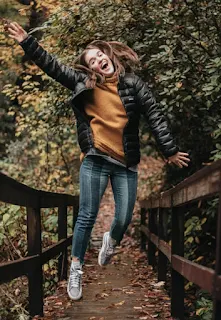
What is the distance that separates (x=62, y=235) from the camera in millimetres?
5625

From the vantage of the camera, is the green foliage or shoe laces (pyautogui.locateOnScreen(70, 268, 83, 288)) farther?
the green foliage

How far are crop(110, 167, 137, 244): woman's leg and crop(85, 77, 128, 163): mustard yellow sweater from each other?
0.53ft

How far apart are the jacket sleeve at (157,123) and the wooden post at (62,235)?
2.08 m

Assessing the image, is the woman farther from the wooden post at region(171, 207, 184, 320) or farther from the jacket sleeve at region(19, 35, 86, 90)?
the wooden post at region(171, 207, 184, 320)

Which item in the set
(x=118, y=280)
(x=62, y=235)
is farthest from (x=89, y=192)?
(x=118, y=280)

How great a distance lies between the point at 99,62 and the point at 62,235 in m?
2.53

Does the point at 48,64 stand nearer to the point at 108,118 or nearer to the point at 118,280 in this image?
the point at 108,118

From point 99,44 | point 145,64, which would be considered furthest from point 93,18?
point 99,44

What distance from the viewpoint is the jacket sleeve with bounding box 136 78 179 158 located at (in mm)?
3629

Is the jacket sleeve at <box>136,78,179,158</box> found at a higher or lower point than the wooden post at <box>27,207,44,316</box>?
higher

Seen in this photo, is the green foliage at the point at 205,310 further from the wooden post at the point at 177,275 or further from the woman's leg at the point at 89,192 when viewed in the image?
the woman's leg at the point at 89,192

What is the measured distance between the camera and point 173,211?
13.1 ft

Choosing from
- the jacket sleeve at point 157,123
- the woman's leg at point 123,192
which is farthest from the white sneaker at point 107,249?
the jacket sleeve at point 157,123

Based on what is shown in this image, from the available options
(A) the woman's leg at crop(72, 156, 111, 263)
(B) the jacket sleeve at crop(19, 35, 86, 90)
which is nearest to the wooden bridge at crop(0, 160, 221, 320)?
(A) the woman's leg at crop(72, 156, 111, 263)
